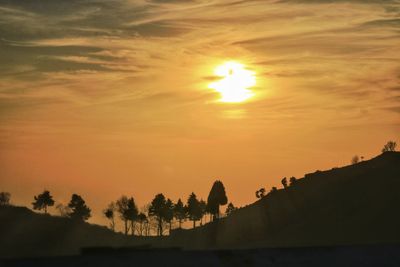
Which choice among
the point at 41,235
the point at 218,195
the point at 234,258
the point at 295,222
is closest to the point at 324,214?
the point at 295,222

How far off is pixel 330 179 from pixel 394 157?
1504 centimetres

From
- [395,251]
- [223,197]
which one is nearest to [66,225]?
[223,197]

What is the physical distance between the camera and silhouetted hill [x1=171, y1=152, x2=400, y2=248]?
456ft

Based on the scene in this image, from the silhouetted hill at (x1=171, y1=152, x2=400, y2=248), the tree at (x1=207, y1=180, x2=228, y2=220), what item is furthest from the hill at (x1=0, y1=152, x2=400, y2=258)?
the tree at (x1=207, y1=180, x2=228, y2=220)

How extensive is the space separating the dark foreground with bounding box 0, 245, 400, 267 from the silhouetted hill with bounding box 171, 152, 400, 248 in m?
99.5

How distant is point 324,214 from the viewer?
15962cm

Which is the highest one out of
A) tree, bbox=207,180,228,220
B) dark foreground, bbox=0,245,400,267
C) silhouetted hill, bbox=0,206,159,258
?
tree, bbox=207,180,228,220

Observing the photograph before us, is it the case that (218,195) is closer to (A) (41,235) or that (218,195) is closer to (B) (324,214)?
(B) (324,214)

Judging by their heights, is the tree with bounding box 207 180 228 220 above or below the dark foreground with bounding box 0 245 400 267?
above

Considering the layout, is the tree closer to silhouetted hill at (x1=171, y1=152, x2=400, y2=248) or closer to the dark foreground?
silhouetted hill at (x1=171, y1=152, x2=400, y2=248)

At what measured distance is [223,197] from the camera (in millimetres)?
158125

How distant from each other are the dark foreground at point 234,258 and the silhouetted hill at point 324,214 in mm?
99500

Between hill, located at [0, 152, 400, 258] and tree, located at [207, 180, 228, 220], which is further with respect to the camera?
tree, located at [207, 180, 228, 220]

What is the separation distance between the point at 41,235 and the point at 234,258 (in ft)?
467
